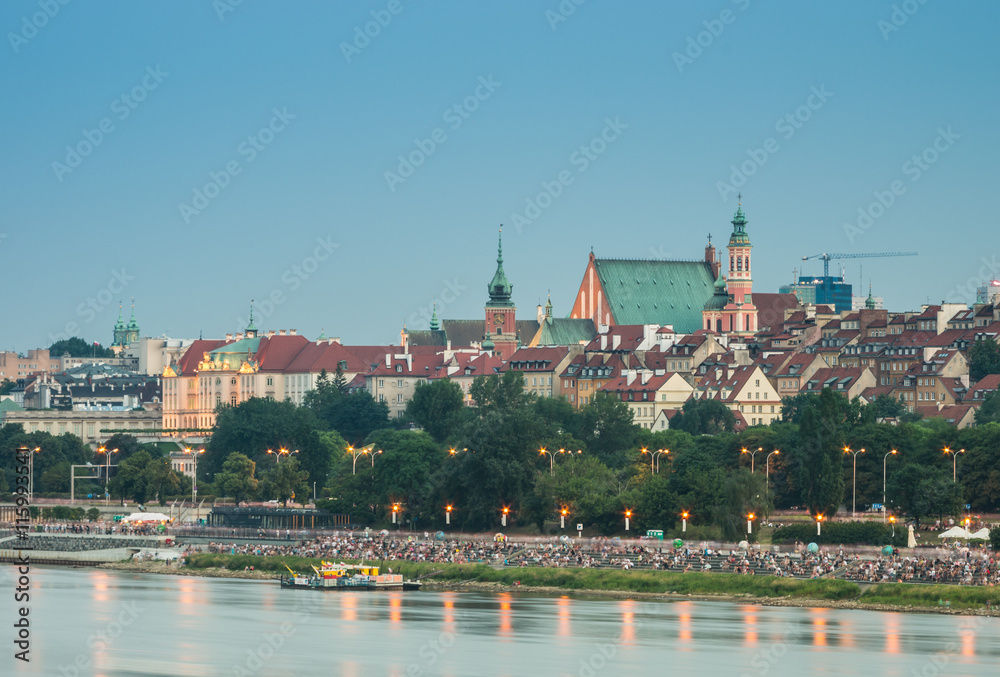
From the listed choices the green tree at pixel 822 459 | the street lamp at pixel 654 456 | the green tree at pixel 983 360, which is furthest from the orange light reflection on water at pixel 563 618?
the green tree at pixel 983 360

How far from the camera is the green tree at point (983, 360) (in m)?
184

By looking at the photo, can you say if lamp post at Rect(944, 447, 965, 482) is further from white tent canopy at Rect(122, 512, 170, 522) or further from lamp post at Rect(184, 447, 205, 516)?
lamp post at Rect(184, 447, 205, 516)

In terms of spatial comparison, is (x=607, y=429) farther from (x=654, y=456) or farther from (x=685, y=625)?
(x=685, y=625)

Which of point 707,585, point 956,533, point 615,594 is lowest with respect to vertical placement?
point 615,594

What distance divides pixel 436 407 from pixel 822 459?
239 feet

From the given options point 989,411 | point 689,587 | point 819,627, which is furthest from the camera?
point 989,411

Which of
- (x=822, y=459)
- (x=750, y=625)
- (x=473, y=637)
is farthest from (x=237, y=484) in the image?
(x=750, y=625)

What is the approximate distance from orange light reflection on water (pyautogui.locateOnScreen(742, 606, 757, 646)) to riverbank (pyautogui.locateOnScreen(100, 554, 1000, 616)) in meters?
2.39

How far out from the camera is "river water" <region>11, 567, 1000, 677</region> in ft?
236

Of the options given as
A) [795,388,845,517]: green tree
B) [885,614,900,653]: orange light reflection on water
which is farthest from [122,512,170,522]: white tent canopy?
[885,614,900,653]: orange light reflection on water

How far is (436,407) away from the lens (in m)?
178

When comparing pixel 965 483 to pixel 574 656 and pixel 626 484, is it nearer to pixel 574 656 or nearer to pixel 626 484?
pixel 626 484

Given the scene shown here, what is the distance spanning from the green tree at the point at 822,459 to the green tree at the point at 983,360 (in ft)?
247

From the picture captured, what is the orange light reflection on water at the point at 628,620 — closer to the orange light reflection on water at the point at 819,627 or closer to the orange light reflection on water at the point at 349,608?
the orange light reflection on water at the point at 819,627
